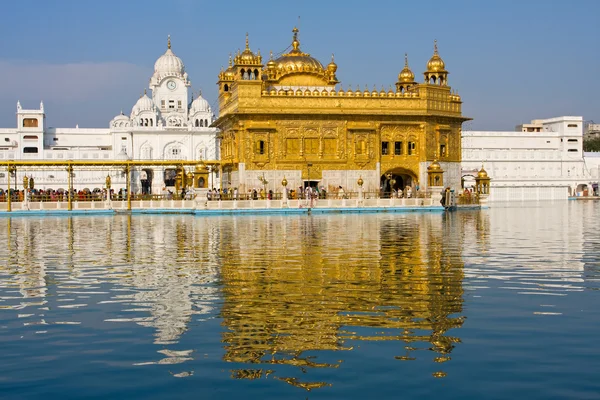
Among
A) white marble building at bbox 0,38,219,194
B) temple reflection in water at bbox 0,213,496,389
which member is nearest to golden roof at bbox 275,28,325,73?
temple reflection in water at bbox 0,213,496,389

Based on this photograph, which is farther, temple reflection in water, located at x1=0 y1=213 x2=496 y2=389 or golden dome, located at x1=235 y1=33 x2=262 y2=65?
golden dome, located at x1=235 y1=33 x2=262 y2=65

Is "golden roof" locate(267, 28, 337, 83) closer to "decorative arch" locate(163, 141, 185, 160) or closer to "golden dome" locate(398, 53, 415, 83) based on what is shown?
"golden dome" locate(398, 53, 415, 83)

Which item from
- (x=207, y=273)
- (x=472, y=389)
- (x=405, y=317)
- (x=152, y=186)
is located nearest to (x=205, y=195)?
(x=207, y=273)

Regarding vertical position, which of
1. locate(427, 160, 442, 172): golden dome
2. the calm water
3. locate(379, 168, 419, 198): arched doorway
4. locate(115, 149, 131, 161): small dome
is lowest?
the calm water

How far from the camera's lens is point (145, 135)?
87.4 meters

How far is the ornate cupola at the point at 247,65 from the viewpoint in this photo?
45656mm

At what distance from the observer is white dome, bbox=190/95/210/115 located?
311 ft

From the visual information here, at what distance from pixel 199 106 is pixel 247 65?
50878 millimetres

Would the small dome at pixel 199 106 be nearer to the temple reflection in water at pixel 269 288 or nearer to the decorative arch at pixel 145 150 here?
the decorative arch at pixel 145 150

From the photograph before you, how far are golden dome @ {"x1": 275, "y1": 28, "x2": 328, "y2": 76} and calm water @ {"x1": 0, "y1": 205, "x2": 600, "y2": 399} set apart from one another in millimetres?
33503

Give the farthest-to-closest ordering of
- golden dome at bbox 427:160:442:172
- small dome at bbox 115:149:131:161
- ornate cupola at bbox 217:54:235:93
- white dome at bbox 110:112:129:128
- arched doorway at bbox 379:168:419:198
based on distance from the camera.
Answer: white dome at bbox 110:112:129:128 → small dome at bbox 115:149:131:161 → ornate cupola at bbox 217:54:235:93 → arched doorway at bbox 379:168:419:198 → golden dome at bbox 427:160:442:172

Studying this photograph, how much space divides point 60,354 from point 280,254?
31.0 ft

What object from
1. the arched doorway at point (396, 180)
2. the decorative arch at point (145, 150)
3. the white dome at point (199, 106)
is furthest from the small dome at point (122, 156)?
the arched doorway at point (396, 180)

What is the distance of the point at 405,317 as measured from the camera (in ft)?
31.1
